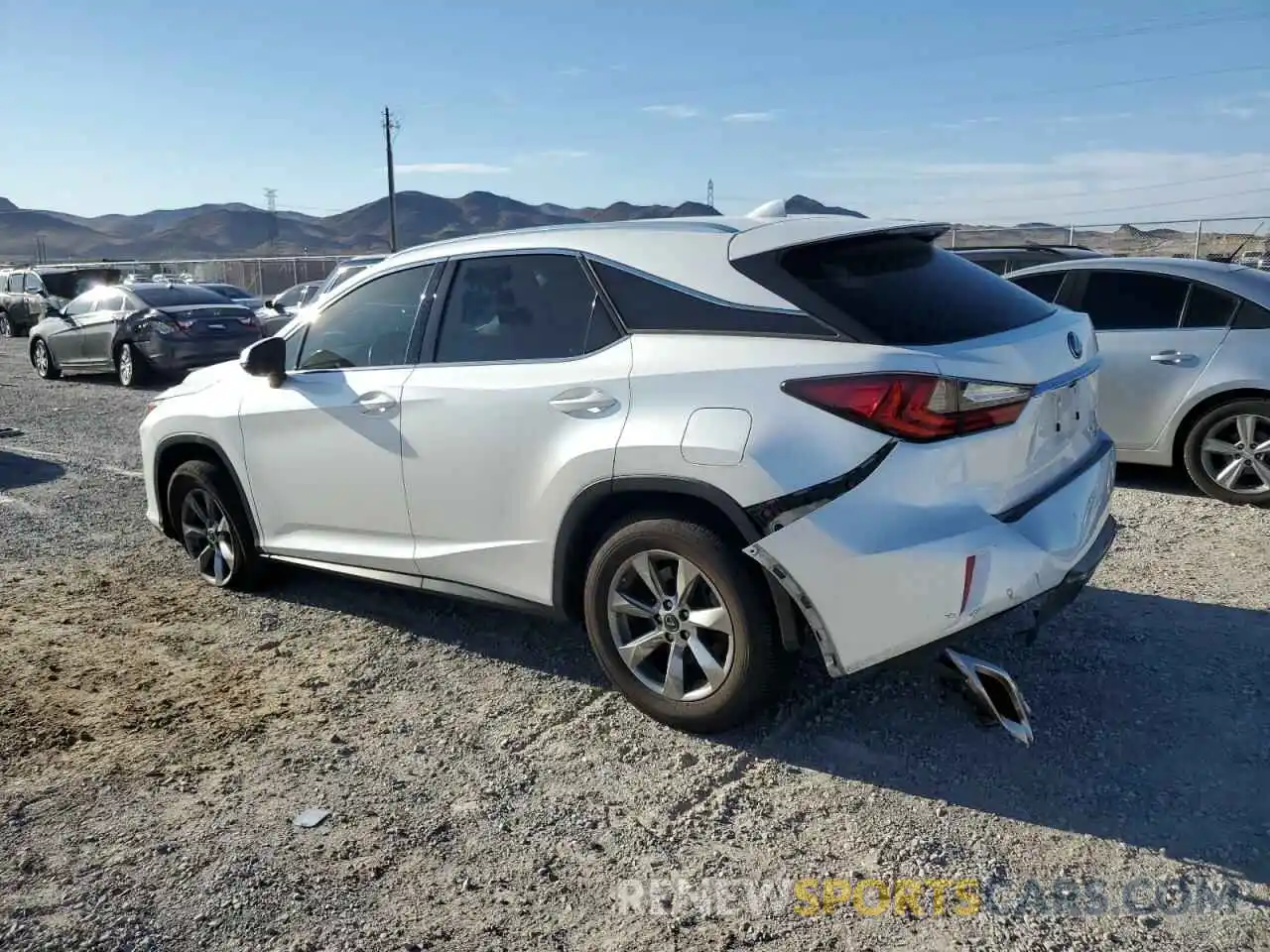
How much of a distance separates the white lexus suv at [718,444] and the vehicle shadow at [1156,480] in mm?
3684

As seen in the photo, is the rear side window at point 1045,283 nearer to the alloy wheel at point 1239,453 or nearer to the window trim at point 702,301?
the alloy wheel at point 1239,453

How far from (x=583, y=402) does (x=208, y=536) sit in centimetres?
279

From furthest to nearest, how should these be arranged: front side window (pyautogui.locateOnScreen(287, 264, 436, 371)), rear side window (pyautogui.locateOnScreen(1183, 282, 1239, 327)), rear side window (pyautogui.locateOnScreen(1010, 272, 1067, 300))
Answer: rear side window (pyautogui.locateOnScreen(1010, 272, 1067, 300)) < rear side window (pyautogui.locateOnScreen(1183, 282, 1239, 327)) < front side window (pyautogui.locateOnScreen(287, 264, 436, 371))

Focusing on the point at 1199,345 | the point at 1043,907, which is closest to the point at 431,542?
the point at 1043,907

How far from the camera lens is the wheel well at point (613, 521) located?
11.3 feet

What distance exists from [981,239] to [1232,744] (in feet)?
91.7

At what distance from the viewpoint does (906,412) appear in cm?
312

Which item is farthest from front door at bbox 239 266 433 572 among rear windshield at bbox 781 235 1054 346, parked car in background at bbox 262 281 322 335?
parked car in background at bbox 262 281 322 335

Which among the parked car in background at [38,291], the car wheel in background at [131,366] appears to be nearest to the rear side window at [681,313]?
the car wheel in background at [131,366]

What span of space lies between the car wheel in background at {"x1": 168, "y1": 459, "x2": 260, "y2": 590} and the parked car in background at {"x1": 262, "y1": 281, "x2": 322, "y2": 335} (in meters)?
12.0

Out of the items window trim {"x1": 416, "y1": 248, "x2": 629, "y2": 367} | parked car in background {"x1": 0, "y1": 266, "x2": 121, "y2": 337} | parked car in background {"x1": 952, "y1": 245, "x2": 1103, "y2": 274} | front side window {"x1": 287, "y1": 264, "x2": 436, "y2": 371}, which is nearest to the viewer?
window trim {"x1": 416, "y1": 248, "x2": 629, "y2": 367}

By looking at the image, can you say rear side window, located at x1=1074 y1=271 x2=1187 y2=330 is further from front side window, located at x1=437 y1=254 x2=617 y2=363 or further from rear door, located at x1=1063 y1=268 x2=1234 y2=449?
front side window, located at x1=437 y1=254 x2=617 y2=363

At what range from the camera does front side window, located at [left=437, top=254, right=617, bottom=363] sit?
3859mm

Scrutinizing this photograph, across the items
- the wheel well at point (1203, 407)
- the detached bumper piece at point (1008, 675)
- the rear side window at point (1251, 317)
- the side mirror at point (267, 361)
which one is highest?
the rear side window at point (1251, 317)
